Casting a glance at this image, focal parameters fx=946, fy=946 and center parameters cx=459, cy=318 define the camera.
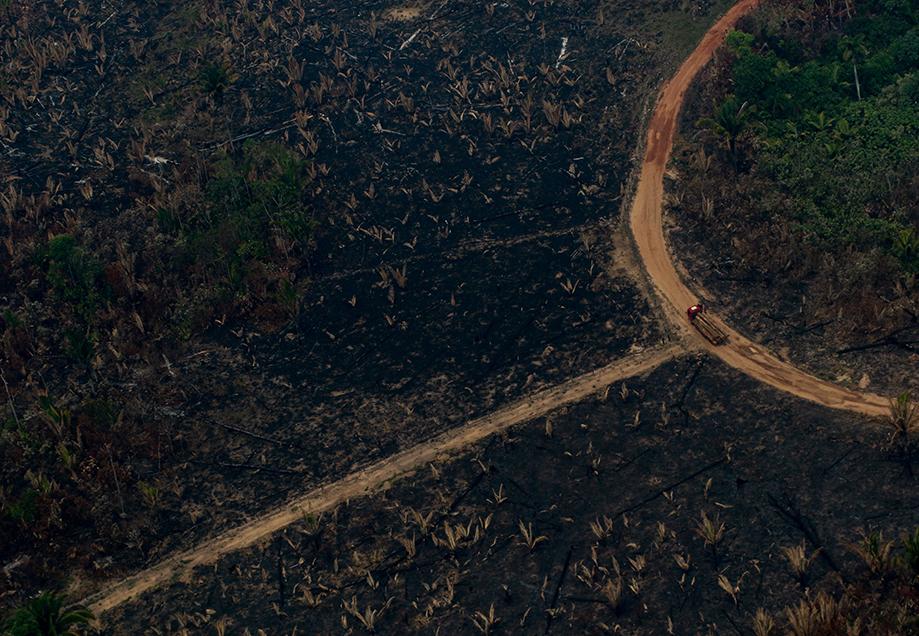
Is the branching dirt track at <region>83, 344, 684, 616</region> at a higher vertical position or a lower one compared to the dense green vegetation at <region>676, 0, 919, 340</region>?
lower

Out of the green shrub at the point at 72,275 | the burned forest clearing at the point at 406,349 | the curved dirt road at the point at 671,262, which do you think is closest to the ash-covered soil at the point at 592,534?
the burned forest clearing at the point at 406,349

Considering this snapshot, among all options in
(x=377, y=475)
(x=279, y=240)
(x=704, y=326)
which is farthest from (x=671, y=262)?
(x=279, y=240)

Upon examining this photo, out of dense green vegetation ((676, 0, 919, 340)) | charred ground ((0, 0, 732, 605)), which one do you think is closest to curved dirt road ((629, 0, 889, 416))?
charred ground ((0, 0, 732, 605))

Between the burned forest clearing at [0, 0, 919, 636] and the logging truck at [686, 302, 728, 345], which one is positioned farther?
the logging truck at [686, 302, 728, 345]

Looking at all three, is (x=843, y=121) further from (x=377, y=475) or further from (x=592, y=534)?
(x=377, y=475)

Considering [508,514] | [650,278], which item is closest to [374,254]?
[650,278]

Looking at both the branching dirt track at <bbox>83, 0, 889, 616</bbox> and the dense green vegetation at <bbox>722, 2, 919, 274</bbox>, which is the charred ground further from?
the dense green vegetation at <bbox>722, 2, 919, 274</bbox>

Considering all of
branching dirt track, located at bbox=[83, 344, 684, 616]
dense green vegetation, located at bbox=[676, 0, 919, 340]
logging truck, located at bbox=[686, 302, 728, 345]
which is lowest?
branching dirt track, located at bbox=[83, 344, 684, 616]
